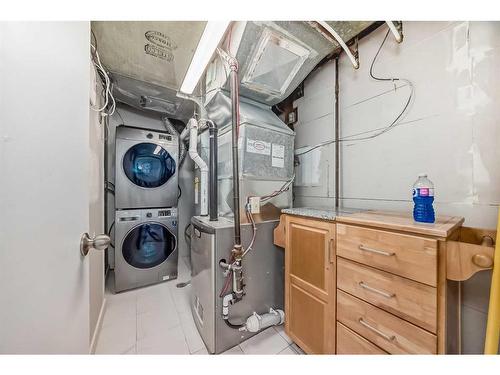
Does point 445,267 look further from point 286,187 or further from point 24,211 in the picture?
point 24,211

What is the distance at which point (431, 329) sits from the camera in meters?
0.69

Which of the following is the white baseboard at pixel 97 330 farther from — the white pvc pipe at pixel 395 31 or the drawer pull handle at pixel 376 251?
the white pvc pipe at pixel 395 31

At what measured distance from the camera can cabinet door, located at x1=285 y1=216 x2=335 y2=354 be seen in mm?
1016

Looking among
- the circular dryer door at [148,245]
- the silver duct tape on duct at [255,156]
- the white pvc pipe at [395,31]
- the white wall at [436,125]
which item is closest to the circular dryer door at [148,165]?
the circular dryer door at [148,245]

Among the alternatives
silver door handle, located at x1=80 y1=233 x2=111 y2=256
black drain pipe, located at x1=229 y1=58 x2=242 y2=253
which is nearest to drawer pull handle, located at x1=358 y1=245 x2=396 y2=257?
black drain pipe, located at x1=229 y1=58 x2=242 y2=253

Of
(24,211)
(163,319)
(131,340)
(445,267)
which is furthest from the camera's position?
(163,319)

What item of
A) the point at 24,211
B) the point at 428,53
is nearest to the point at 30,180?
the point at 24,211

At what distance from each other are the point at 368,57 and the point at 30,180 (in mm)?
1929

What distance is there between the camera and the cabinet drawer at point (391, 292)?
697mm

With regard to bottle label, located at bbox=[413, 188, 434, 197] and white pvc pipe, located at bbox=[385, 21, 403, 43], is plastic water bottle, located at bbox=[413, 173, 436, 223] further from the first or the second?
white pvc pipe, located at bbox=[385, 21, 403, 43]

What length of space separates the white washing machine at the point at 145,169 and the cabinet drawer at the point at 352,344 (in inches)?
80.9

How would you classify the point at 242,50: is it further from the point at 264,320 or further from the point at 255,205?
the point at 264,320

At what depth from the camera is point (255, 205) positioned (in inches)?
55.2

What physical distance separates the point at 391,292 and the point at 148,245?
2.26 metres
